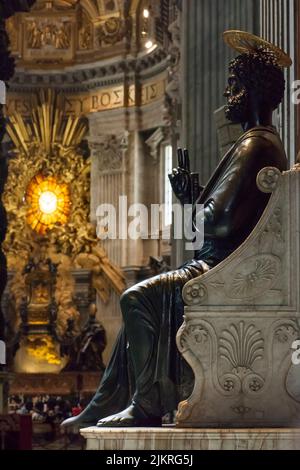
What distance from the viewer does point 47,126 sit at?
35.4m

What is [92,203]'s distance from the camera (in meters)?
34.2

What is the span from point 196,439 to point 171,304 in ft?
2.84

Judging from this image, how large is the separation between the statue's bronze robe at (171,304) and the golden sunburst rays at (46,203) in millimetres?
29569

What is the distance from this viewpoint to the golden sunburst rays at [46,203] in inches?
1383

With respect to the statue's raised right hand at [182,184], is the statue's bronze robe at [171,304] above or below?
below

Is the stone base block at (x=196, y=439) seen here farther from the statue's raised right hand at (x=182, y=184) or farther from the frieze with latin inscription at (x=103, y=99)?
the frieze with latin inscription at (x=103, y=99)

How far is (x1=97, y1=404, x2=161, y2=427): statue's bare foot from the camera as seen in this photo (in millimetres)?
5027

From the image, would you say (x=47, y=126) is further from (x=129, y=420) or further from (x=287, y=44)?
(x=129, y=420)

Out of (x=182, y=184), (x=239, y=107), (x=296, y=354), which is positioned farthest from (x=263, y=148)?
(x=296, y=354)

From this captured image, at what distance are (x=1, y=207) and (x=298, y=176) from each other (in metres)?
7.67

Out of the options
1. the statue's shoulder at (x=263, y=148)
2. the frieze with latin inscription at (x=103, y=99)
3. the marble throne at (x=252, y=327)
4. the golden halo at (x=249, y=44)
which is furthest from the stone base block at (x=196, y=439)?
the frieze with latin inscription at (x=103, y=99)

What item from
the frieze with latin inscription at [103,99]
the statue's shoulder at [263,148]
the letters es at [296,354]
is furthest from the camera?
the frieze with latin inscription at [103,99]

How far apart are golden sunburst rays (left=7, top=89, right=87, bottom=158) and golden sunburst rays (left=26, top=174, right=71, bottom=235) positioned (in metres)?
0.96

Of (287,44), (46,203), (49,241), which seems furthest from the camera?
(46,203)
